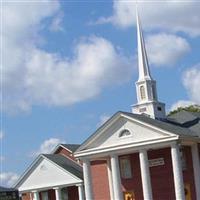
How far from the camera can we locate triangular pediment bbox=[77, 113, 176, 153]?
39.2 metres

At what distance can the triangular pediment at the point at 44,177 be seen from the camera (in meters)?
49.4

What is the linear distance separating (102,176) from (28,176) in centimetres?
847

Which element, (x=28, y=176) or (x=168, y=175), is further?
(x=28, y=176)

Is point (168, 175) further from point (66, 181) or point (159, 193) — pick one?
point (66, 181)

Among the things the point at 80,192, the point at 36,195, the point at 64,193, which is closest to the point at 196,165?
the point at 80,192

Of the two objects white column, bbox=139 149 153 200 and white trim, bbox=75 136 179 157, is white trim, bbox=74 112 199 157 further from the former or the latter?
white column, bbox=139 149 153 200

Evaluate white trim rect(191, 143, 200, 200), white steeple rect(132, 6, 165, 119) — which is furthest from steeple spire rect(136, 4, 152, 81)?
white trim rect(191, 143, 200, 200)

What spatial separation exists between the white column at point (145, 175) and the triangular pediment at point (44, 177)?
10554 mm

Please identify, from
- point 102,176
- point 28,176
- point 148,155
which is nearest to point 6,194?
point 28,176

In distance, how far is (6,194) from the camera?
2699 inches

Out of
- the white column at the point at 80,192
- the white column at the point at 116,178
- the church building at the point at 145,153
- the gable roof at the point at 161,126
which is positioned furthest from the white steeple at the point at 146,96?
the white column at the point at 80,192

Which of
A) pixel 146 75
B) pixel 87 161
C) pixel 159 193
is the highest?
pixel 146 75

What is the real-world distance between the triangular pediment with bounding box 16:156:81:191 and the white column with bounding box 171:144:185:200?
1249cm

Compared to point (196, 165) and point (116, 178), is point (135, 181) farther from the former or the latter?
point (196, 165)
